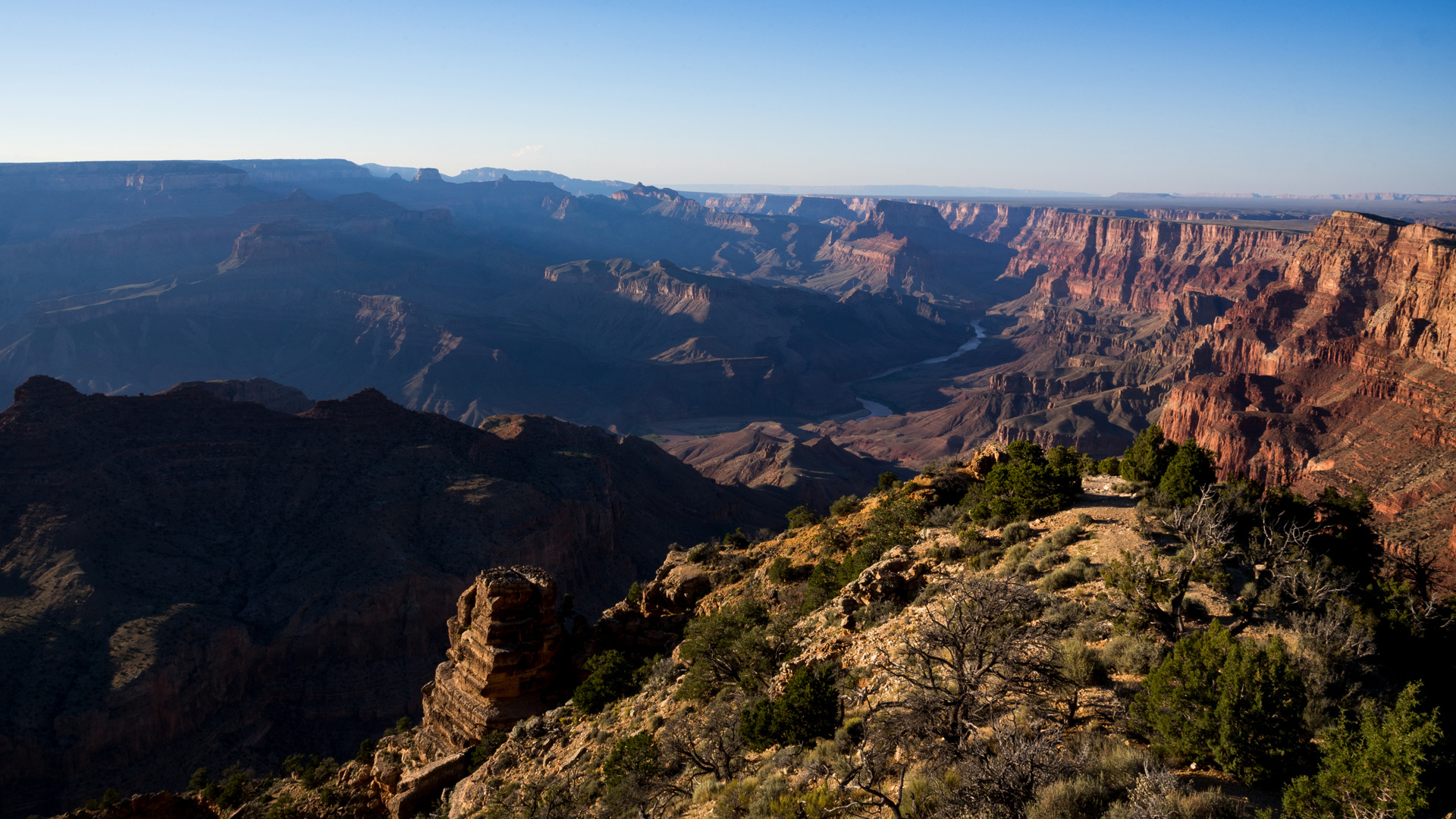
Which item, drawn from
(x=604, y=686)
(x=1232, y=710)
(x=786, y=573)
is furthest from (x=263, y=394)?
(x=1232, y=710)

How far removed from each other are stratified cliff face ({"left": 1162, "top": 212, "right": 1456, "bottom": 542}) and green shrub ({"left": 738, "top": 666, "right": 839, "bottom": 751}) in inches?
2373

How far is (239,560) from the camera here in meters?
59.2

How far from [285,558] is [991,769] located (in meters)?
62.3

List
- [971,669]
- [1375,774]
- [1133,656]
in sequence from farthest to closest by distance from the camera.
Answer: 1. [1133,656]
2. [971,669]
3. [1375,774]

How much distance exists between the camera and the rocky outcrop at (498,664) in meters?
28.9

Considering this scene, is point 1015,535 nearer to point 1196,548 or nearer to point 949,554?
point 949,554

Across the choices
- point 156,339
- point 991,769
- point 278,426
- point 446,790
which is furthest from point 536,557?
point 156,339

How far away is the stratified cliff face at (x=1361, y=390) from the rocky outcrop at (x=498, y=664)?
61.6 meters

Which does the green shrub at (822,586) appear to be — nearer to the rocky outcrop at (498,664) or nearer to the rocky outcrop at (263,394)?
the rocky outcrop at (498,664)

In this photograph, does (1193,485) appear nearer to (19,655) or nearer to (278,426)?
(19,655)

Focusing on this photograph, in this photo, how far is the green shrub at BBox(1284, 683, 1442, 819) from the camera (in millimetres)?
10375

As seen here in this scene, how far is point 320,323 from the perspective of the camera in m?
196

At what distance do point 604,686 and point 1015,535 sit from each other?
46.9 feet

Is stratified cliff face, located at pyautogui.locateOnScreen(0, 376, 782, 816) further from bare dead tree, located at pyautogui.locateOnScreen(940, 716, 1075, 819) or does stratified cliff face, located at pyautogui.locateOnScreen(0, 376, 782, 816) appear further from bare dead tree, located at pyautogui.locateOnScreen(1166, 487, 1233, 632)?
bare dead tree, located at pyautogui.locateOnScreen(1166, 487, 1233, 632)
